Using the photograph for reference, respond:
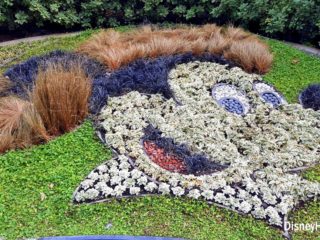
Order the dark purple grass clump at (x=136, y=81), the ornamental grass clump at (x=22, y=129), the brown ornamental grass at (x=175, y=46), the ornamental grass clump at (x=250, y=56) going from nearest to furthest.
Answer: the ornamental grass clump at (x=22, y=129)
the dark purple grass clump at (x=136, y=81)
the brown ornamental grass at (x=175, y=46)
the ornamental grass clump at (x=250, y=56)

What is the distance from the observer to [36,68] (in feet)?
15.6

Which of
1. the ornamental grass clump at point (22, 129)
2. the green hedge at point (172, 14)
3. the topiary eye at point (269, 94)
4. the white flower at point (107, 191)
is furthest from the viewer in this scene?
the green hedge at point (172, 14)

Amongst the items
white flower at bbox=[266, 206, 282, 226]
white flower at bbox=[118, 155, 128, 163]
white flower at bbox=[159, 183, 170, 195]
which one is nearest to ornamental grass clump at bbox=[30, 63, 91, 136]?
white flower at bbox=[118, 155, 128, 163]

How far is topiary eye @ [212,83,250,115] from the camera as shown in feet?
14.1

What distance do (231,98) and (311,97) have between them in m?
0.85

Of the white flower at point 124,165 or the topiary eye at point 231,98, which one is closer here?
the white flower at point 124,165

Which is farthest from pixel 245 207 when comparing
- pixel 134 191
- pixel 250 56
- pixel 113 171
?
pixel 250 56

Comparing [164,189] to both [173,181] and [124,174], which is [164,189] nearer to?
[173,181]

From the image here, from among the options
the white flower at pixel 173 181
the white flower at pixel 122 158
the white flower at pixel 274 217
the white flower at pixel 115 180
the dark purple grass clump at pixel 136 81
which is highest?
the dark purple grass clump at pixel 136 81

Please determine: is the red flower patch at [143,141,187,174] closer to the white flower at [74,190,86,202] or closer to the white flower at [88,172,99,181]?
the white flower at [88,172,99,181]

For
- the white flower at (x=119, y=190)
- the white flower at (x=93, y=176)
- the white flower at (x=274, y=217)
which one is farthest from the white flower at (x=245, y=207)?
the white flower at (x=93, y=176)

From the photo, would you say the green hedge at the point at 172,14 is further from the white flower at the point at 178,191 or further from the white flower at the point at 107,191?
the white flower at the point at 107,191

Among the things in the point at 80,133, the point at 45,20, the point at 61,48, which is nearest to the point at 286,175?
the point at 80,133

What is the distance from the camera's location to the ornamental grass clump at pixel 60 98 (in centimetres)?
369
